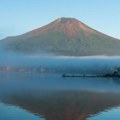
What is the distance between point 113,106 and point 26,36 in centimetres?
12341

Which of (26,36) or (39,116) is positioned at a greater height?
(26,36)

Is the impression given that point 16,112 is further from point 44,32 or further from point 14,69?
point 14,69

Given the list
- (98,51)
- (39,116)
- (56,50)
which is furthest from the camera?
(56,50)

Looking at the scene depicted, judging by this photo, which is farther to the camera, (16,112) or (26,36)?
(26,36)

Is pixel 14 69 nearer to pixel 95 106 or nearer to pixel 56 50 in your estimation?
pixel 56 50

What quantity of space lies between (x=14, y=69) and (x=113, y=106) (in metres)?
123

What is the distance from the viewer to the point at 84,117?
74.6 feet

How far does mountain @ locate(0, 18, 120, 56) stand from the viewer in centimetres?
13450

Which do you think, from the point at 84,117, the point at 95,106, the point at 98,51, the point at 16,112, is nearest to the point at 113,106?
the point at 95,106

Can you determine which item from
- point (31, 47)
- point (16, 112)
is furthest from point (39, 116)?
point (31, 47)

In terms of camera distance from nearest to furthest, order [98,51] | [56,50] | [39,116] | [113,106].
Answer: [39,116] → [113,106] → [98,51] → [56,50]

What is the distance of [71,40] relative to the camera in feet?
450

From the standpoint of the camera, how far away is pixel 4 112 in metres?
23.7

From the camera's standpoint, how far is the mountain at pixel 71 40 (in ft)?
441
